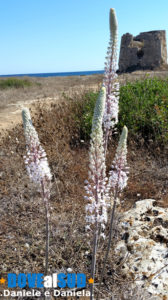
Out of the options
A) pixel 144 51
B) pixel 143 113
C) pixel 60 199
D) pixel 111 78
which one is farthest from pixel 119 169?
pixel 144 51

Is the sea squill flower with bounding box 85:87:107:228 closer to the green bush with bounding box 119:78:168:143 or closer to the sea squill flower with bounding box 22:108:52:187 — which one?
the sea squill flower with bounding box 22:108:52:187

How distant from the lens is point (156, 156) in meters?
5.36

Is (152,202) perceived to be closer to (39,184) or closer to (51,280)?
(51,280)

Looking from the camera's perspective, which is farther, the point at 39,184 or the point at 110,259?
the point at 110,259

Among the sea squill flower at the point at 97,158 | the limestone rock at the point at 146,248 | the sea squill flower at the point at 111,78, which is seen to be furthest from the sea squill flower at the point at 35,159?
the limestone rock at the point at 146,248

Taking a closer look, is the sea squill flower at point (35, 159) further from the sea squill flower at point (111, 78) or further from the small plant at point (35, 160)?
the sea squill flower at point (111, 78)

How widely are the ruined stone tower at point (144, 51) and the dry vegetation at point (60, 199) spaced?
26.5 metres

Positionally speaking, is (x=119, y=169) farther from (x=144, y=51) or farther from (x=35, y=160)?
(x=144, y=51)

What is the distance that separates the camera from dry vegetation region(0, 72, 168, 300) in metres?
3.00

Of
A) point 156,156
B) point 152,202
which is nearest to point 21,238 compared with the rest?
point 152,202

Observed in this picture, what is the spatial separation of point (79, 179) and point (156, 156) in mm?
1847

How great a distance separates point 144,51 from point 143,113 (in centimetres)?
2811

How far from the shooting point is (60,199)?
424 centimetres

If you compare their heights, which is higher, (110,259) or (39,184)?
(39,184)
